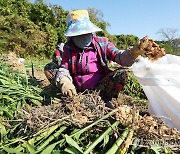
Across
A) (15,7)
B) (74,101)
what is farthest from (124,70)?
(15,7)

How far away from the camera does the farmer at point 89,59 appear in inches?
87.6

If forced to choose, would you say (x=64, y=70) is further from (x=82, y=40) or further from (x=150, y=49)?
(x=150, y=49)

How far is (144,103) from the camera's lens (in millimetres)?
2627

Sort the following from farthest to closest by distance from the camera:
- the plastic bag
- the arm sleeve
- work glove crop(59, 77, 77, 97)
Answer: the arm sleeve < work glove crop(59, 77, 77, 97) < the plastic bag

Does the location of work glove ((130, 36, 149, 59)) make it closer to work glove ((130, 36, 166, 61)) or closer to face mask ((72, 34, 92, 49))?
work glove ((130, 36, 166, 61))

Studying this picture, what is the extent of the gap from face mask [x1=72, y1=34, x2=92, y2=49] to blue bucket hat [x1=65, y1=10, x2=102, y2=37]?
0.19 feet

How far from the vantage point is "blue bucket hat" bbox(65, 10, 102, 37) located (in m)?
2.15

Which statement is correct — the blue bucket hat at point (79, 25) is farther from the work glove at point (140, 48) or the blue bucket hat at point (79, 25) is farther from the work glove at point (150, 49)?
the work glove at point (150, 49)

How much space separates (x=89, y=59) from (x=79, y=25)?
23cm

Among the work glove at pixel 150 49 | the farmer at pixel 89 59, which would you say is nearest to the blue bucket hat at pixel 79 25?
the farmer at pixel 89 59

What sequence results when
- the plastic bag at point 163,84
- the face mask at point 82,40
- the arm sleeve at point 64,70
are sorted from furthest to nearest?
the face mask at point 82,40
the arm sleeve at point 64,70
the plastic bag at point 163,84

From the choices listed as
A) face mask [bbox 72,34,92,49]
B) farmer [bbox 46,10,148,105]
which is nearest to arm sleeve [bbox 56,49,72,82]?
farmer [bbox 46,10,148,105]

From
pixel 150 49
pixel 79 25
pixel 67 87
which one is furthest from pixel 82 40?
pixel 150 49

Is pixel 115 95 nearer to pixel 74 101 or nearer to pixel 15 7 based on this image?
pixel 74 101
